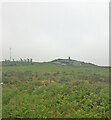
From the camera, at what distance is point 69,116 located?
5.35 metres

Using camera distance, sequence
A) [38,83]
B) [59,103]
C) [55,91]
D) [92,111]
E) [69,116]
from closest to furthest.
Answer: [69,116] → [92,111] → [59,103] → [55,91] → [38,83]

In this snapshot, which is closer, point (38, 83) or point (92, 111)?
point (92, 111)

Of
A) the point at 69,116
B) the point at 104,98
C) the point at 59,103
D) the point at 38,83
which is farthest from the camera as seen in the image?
the point at 38,83

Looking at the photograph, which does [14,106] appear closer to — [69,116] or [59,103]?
[59,103]

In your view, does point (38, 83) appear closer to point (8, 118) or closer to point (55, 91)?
point (55, 91)

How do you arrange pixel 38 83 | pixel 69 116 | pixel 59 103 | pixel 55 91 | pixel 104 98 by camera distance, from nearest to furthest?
pixel 69 116 < pixel 59 103 < pixel 104 98 < pixel 55 91 < pixel 38 83

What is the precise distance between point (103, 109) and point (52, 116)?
2718 millimetres

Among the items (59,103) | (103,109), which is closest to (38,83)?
(59,103)

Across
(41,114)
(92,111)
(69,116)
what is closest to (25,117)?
(41,114)

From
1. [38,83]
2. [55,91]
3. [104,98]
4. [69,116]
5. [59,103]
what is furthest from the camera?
[38,83]

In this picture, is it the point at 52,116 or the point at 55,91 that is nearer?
the point at 52,116

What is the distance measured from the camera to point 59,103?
6844 millimetres

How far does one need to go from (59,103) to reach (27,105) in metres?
1.81

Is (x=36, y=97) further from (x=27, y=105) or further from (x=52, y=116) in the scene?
(x=52, y=116)
